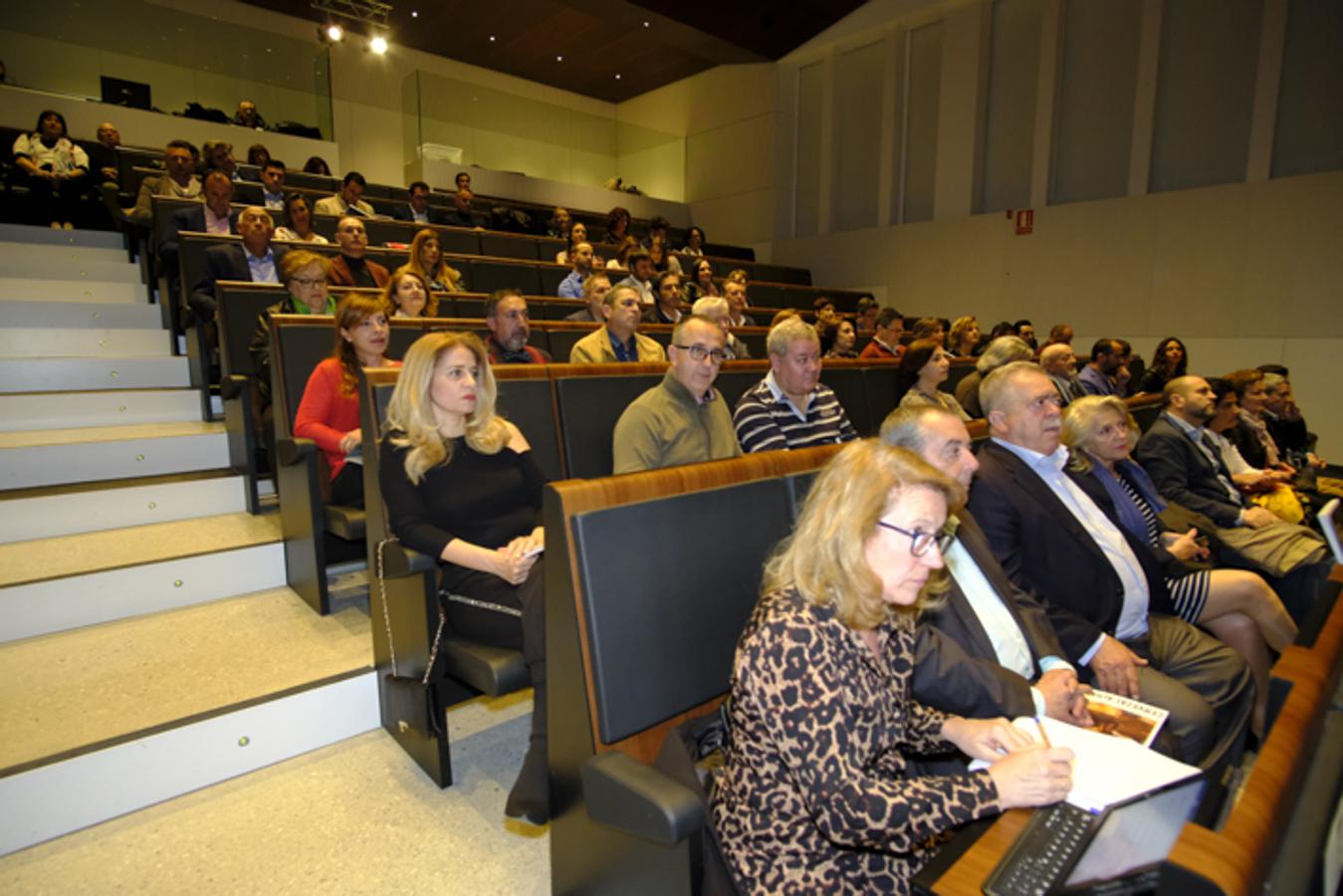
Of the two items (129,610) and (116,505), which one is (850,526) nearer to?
(129,610)

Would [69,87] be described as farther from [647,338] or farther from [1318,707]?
[1318,707]

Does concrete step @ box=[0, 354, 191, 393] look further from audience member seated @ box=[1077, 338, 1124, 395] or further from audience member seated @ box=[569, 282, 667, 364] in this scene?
audience member seated @ box=[1077, 338, 1124, 395]

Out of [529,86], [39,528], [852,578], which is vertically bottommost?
[39,528]

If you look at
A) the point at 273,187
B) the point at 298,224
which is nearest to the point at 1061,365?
the point at 298,224

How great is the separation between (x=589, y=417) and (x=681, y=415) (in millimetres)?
260

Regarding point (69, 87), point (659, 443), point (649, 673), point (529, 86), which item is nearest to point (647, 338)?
point (659, 443)

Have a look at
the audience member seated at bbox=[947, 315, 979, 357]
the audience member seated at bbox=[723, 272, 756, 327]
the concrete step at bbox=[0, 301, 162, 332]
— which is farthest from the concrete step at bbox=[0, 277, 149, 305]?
the audience member seated at bbox=[947, 315, 979, 357]

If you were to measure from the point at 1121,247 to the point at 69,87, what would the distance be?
910 centimetres

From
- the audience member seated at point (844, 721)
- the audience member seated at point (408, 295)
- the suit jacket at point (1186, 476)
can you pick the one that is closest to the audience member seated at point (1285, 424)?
the suit jacket at point (1186, 476)

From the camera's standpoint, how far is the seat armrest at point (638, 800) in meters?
0.78

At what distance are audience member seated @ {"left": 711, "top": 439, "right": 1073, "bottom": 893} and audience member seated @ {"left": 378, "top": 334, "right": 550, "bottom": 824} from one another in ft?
2.12

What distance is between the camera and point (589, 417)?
1987mm

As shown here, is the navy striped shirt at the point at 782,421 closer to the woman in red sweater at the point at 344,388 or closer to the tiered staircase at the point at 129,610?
the woman in red sweater at the point at 344,388

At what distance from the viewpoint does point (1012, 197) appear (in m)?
6.70
